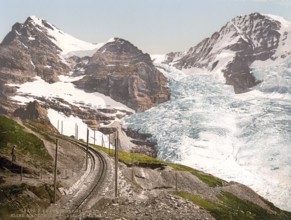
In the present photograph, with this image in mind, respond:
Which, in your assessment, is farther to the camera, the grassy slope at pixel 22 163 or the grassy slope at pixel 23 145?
the grassy slope at pixel 23 145

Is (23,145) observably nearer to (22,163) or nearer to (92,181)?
(22,163)

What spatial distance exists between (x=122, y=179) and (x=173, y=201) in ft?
67.9

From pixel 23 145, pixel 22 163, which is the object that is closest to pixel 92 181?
pixel 22 163

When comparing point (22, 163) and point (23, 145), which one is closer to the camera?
point (22, 163)

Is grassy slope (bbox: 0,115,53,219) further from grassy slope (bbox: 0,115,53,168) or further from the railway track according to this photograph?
the railway track

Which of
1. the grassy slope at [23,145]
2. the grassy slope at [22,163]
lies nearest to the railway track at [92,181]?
the grassy slope at [22,163]

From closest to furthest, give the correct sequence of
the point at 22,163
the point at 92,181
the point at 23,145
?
the point at 22,163, the point at 92,181, the point at 23,145

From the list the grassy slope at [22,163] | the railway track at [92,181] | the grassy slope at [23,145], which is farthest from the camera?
the grassy slope at [23,145]

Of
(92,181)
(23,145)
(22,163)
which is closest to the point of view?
(22,163)

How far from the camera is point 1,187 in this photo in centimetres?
5672

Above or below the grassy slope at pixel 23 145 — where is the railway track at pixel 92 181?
below

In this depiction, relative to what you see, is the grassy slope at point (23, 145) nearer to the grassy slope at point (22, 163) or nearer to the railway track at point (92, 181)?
the grassy slope at point (22, 163)

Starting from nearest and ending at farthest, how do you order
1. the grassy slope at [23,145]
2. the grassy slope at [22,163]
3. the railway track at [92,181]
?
the grassy slope at [22,163], the railway track at [92,181], the grassy slope at [23,145]

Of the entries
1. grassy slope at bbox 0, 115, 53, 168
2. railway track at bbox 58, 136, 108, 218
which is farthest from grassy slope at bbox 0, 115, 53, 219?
railway track at bbox 58, 136, 108, 218
